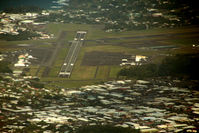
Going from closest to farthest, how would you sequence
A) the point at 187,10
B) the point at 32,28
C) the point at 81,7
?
the point at 32,28, the point at 187,10, the point at 81,7

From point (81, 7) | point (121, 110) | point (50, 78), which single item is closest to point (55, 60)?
point (50, 78)

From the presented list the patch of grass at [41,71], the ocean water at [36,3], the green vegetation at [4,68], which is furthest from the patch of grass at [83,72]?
the ocean water at [36,3]

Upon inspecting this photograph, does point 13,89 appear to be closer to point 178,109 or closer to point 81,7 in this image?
point 178,109

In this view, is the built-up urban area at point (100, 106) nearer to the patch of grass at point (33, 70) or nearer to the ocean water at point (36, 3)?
the patch of grass at point (33, 70)

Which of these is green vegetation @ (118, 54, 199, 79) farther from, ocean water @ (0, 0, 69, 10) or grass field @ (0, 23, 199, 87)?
ocean water @ (0, 0, 69, 10)

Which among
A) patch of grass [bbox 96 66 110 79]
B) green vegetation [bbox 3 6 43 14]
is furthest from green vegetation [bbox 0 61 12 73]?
green vegetation [bbox 3 6 43 14]

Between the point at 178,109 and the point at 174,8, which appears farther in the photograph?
the point at 174,8
